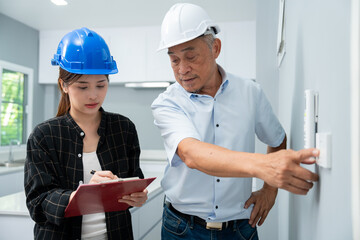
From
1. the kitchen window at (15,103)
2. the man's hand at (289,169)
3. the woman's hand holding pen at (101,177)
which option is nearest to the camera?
the man's hand at (289,169)

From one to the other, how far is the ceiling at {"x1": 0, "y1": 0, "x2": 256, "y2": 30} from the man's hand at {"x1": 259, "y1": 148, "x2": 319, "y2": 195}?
10.6 ft

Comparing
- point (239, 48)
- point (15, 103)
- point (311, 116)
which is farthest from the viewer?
point (15, 103)

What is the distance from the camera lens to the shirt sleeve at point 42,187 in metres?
1.18

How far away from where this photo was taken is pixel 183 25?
116cm

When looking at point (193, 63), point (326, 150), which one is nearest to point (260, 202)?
point (193, 63)

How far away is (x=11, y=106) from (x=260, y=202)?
4030 mm

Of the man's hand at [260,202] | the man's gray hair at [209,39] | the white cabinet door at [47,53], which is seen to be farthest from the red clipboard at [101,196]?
the white cabinet door at [47,53]

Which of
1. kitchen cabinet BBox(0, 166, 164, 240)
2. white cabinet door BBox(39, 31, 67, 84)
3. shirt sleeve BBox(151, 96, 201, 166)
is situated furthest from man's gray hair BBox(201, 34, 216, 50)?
white cabinet door BBox(39, 31, 67, 84)

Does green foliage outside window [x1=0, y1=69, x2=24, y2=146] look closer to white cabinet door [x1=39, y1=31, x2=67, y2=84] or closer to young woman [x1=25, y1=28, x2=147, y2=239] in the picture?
white cabinet door [x1=39, y1=31, x2=67, y2=84]

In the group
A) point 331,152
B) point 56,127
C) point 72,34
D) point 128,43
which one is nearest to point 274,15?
point 72,34

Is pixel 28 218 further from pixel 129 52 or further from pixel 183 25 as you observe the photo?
pixel 129 52

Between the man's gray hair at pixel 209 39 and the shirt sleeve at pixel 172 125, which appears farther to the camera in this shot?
the man's gray hair at pixel 209 39

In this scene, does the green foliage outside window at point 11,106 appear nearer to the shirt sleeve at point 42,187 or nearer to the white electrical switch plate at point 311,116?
the shirt sleeve at point 42,187

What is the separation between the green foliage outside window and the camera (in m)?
4.26
